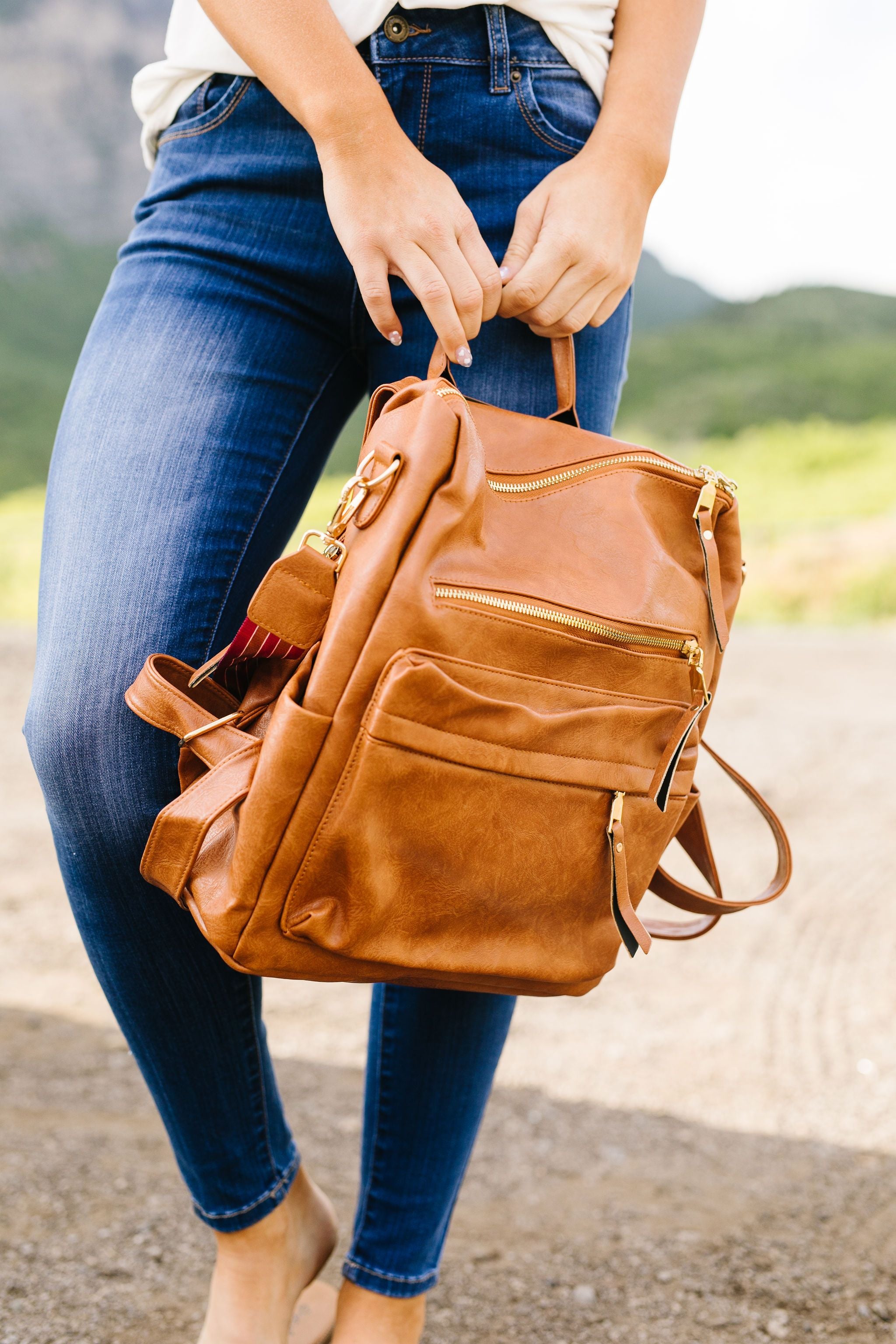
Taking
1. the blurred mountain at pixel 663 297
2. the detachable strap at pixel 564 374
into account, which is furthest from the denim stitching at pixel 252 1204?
the blurred mountain at pixel 663 297

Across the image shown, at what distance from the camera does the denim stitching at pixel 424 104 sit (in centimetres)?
97

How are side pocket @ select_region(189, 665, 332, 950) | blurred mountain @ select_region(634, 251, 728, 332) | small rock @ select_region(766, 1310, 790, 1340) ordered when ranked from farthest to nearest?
blurred mountain @ select_region(634, 251, 728, 332) < small rock @ select_region(766, 1310, 790, 1340) < side pocket @ select_region(189, 665, 332, 950)

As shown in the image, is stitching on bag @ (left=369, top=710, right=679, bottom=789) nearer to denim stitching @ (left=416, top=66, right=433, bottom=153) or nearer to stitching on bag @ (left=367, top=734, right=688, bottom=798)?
stitching on bag @ (left=367, top=734, right=688, bottom=798)

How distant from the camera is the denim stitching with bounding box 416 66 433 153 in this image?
974 mm

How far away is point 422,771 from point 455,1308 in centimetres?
101

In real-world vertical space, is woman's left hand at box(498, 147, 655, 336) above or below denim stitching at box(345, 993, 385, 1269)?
above

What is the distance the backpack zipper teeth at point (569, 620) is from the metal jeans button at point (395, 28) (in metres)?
0.56

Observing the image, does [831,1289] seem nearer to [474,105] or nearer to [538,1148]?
[538,1148]

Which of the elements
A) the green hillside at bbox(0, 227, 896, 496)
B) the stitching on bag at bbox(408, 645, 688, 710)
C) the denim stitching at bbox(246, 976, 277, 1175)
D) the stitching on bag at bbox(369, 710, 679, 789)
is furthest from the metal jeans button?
the green hillside at bbox(0, 227, 896, 496)

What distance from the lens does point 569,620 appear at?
0.88 meters

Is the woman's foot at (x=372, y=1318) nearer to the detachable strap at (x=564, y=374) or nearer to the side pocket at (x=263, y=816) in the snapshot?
the side pocket at (x=263, y=816)

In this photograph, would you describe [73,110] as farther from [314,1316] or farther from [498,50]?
[314,1316]

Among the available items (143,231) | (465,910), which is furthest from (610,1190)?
(143,231)

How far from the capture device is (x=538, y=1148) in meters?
1.92
